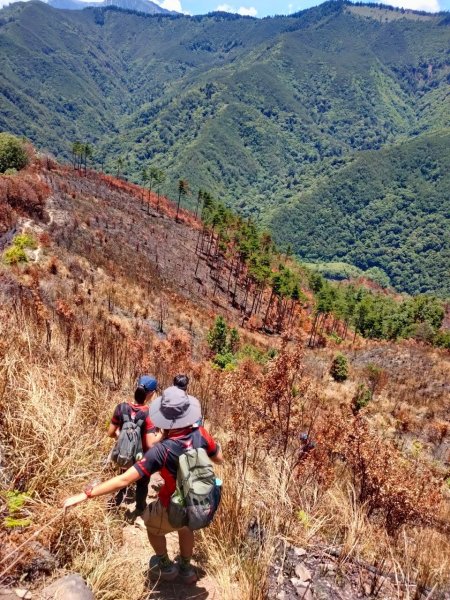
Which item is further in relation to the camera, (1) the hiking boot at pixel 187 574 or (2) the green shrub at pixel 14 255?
(2) the green shrub at pixel 14 255

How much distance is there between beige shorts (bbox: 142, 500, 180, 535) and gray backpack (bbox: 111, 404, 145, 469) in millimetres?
859

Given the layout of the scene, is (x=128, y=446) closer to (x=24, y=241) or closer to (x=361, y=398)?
(x=361, y=398)

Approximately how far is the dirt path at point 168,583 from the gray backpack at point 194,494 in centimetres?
48

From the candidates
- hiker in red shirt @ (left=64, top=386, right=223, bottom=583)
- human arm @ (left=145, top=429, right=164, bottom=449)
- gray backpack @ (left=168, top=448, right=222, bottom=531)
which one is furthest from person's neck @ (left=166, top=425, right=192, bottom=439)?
human arm @ (left=145, top=429, right=164, bottom=449)

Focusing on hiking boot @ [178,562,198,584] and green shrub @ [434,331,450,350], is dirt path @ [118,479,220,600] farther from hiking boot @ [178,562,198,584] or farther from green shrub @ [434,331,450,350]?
green shrub @ [434,331,450,350]

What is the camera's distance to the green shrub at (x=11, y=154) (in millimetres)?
34312

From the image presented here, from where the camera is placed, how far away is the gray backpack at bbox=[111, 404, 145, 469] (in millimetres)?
4434

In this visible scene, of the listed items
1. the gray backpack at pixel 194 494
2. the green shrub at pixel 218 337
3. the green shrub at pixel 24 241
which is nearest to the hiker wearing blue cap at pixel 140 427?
the gray backpack at pixel 194 494

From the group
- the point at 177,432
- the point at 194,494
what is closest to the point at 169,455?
the point at 177,432

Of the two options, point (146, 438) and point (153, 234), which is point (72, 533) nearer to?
point (146, 438)

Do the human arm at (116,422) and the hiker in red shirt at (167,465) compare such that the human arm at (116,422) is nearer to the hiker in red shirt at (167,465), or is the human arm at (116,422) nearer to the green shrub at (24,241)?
the hiker in red shirt at (167,465)

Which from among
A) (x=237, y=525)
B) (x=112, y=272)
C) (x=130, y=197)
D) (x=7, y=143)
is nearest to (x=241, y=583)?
(x=237, y=525)

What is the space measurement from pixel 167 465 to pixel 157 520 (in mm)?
534

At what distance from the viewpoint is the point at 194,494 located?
3.27 m
